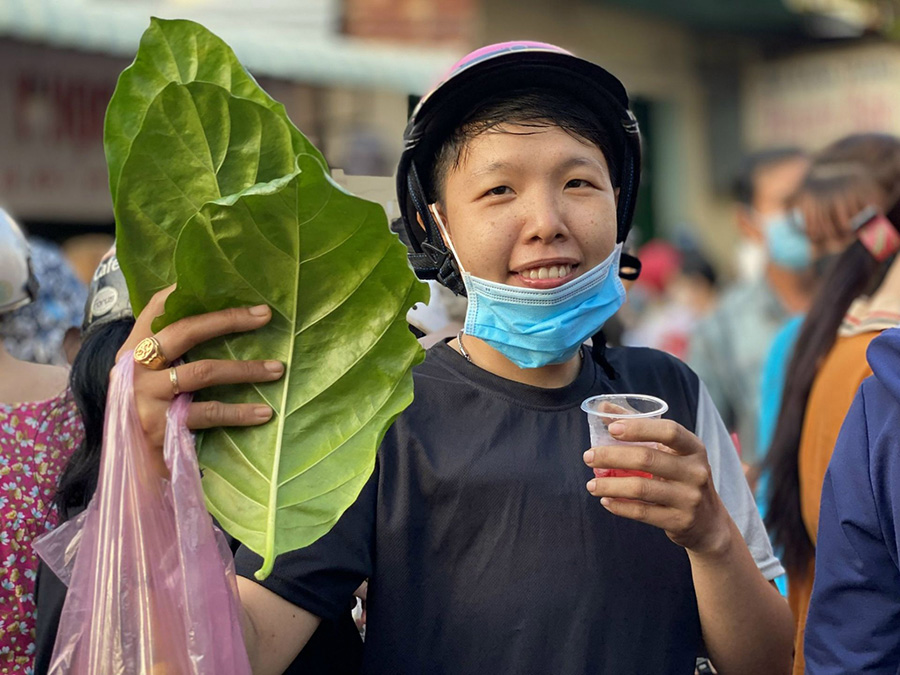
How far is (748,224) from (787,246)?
1563 millimetres

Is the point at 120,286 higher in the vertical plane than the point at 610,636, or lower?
higher

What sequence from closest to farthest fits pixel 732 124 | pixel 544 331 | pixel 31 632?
pixel 544 331
pixel 31 632
pixel 732 124

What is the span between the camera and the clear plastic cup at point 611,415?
190 cm

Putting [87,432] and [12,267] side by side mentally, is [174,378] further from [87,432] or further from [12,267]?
[12,267]

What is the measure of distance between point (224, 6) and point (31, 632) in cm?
1022

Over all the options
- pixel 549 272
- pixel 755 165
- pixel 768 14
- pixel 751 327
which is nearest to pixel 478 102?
pixel 549 272

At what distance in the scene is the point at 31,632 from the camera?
2531mm

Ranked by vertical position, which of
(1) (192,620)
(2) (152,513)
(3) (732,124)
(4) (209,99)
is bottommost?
(3) (732,124)

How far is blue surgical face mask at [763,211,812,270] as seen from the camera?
5992mm

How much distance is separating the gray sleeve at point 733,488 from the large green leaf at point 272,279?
0.75 meters

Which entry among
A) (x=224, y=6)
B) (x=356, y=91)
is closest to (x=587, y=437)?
(x=356, y=91)

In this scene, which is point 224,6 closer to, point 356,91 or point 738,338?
point 356,91

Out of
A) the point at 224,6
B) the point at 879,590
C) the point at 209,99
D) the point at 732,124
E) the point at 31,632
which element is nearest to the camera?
the point at 209,99

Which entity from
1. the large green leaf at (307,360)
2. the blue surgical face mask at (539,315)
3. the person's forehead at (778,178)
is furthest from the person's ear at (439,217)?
the person's forehead at (778,178)
